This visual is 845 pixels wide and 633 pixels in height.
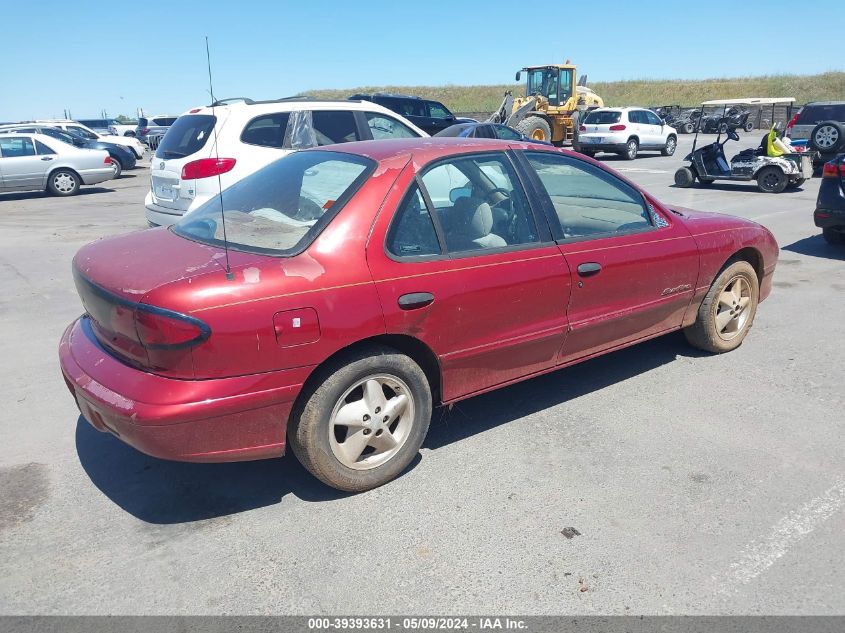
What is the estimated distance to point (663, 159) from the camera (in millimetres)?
24109

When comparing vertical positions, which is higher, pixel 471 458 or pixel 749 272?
pixel 749 272

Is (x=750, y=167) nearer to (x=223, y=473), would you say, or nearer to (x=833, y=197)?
(x=833, y=197)

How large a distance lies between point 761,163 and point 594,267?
12339 mm

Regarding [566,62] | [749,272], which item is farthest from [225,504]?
[566,62]

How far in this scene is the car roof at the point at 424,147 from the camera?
3.63m

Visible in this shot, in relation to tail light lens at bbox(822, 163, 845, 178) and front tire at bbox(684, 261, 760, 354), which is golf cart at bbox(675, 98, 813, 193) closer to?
tail light lens at bbox(822, 163, 845, 178)

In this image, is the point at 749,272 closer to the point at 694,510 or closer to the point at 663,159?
the point at 694,510

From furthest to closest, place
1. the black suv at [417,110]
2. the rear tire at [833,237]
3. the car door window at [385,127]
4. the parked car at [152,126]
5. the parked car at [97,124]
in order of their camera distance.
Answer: the parked car at [97,124]
the parked car at [152,126]
the black suv at [417,110]
the rear tire at [833,237]
the car door window at [385,127]

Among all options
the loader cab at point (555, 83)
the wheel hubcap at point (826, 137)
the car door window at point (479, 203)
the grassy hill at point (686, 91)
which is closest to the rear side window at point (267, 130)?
the car door window at point (479, 203)

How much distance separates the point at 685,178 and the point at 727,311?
1113 cm

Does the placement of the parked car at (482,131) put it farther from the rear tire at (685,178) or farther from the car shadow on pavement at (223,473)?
the car shadow on pavement at (223,473)

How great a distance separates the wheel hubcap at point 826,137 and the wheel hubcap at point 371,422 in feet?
56.8

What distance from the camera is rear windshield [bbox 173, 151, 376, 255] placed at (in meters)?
3.30

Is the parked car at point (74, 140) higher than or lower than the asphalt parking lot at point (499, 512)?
higher
